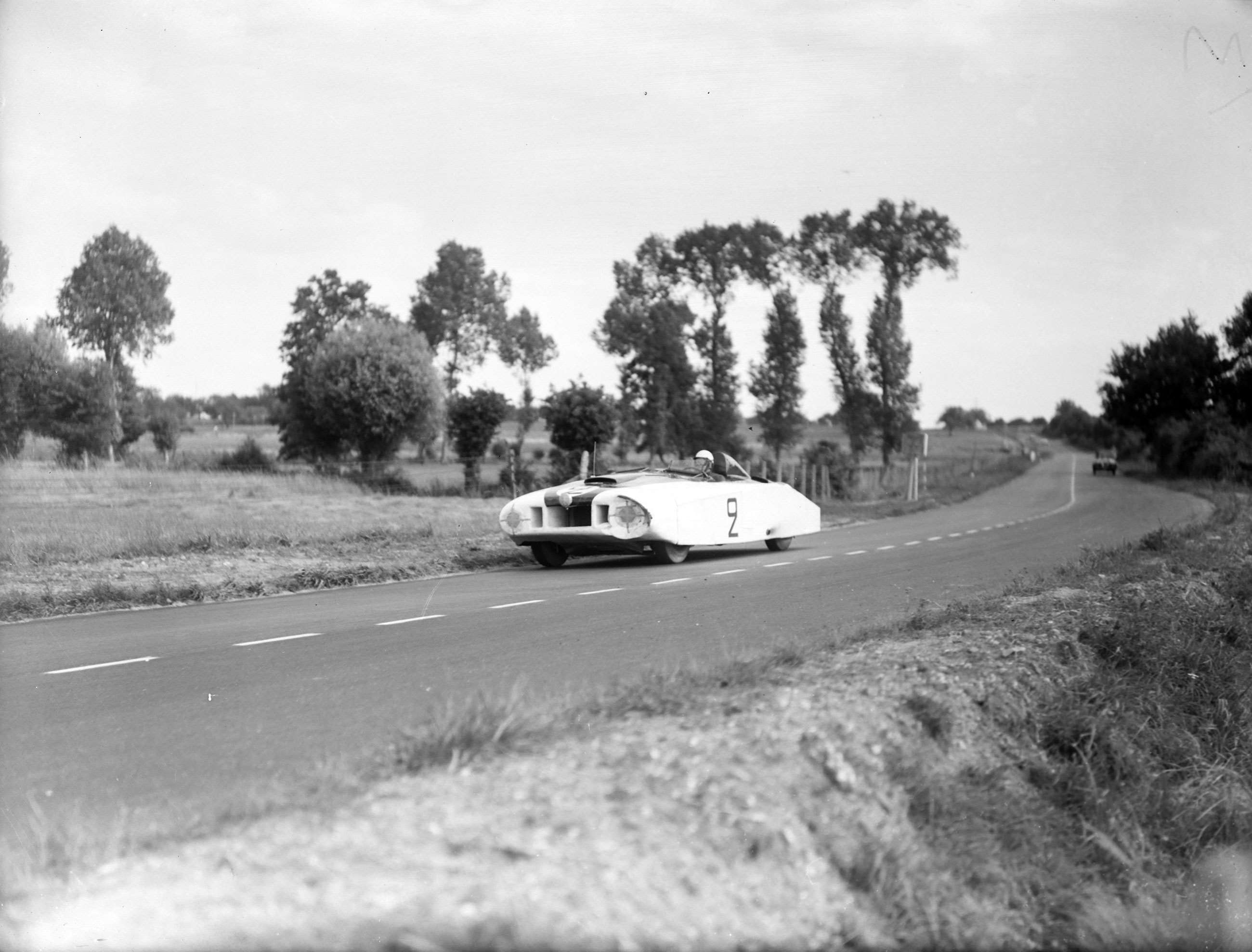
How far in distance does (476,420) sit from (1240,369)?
3362cm

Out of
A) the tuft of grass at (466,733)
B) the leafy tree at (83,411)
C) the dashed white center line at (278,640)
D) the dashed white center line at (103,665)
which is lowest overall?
the dashed white center line at (103,665)

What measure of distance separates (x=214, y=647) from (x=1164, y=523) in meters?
20.8

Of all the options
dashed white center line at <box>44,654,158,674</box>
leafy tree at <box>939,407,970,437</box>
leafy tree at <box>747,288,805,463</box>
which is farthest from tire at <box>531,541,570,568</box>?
leafy tree at <box>939,407,970,437</box>

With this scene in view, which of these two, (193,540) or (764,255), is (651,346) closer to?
(764,255)

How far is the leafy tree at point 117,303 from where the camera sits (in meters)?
33.2

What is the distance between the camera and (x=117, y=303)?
1359 inches

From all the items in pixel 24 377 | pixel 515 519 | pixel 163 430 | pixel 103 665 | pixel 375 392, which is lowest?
pixel 103 665

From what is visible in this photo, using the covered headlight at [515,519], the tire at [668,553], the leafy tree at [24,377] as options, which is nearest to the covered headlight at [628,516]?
the tire at [668,553]

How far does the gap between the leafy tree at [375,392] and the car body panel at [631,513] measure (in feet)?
89.9

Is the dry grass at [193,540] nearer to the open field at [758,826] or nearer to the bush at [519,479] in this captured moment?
the bush at [519,479]

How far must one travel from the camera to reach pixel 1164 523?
24078 mm

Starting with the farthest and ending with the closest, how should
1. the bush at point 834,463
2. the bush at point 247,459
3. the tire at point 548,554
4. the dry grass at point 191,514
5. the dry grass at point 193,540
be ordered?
the bush at point 834,463 → the bush at point 247,459 → the tire at point 548,554 → the dry grass at point 191,514 → the dry grass at point 193,540

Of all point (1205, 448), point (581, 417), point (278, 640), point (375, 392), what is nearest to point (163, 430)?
point (375, 392)

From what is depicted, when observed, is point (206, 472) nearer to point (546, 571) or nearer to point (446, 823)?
point (546, 571)
